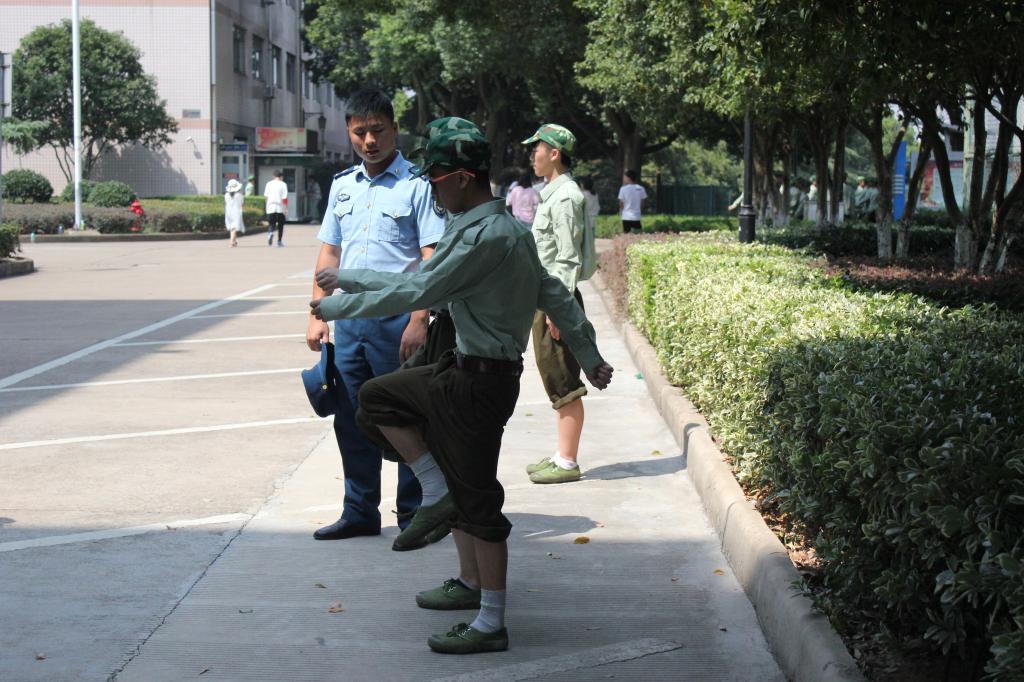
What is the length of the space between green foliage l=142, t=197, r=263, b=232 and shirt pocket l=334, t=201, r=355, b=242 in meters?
32.2

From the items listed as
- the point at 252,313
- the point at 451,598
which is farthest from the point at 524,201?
the point at 451,598

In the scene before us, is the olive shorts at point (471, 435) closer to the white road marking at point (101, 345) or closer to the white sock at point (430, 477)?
the white sock at point (430, 477)

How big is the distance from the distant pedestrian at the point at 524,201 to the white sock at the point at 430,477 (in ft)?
40.7

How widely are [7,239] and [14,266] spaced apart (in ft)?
2.07

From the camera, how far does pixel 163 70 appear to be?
47.2 meters

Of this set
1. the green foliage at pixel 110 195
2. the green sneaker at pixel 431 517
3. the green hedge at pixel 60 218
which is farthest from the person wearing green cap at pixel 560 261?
the green foliage at pixel 110 195

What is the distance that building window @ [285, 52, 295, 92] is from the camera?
200 feet

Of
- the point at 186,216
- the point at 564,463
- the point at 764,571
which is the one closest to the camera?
the point at 764,571

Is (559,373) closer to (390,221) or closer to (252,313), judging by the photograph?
(390,221)

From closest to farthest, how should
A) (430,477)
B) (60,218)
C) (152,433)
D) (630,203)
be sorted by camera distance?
(430,477)
(152,433)
(630,203)
(60,218)

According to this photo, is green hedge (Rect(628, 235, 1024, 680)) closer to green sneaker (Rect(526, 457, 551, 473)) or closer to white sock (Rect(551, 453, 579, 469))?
white sock (Rect(551, 453, 579, 469))

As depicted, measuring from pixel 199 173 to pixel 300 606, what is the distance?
4465 centimetres

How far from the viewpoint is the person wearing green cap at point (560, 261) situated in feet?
22.5

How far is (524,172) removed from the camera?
17.9 metres
